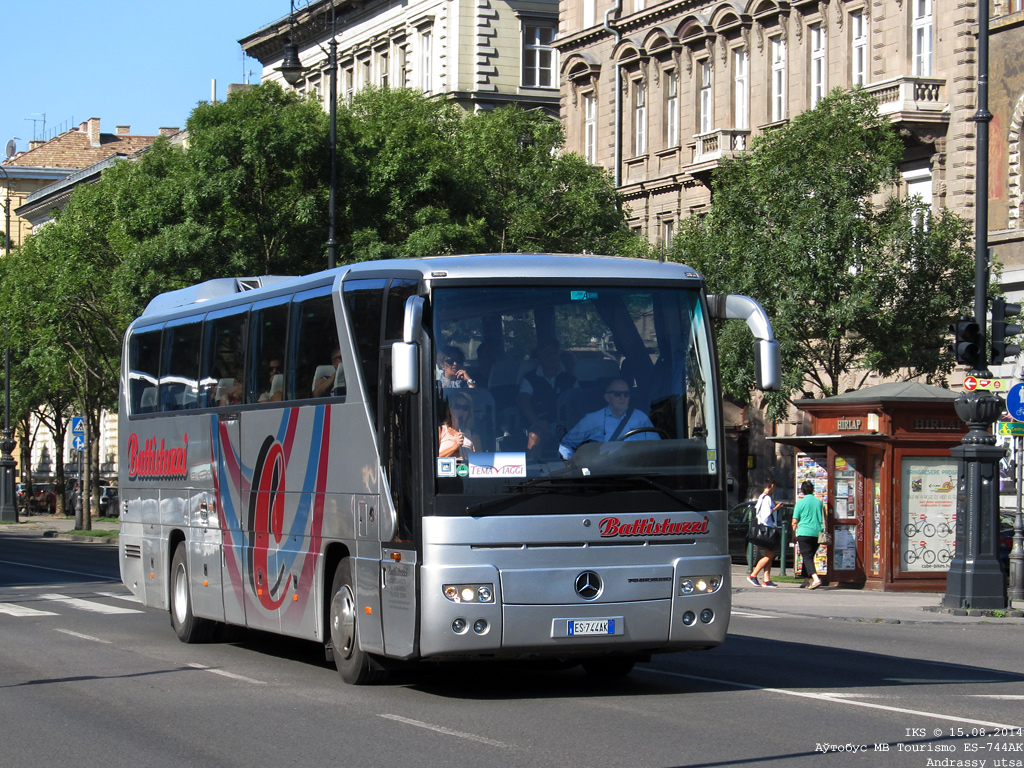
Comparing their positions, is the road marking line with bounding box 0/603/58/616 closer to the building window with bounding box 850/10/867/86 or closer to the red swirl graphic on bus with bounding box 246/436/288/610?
the red swirl graphic on bus with bounding box 246/436/288/610

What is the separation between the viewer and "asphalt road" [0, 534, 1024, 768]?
926 centimetres

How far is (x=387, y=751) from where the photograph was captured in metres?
9.37

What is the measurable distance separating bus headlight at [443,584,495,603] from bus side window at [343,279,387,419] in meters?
1.58

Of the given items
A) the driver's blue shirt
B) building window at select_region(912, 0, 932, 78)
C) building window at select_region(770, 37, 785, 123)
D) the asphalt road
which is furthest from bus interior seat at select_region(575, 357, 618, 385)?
building window at select_region(770, 37, 785, 123)

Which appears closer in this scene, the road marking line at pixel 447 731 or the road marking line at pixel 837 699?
the road marking line at pixel 447 731

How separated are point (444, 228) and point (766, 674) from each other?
25.1 meters

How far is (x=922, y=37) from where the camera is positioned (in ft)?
132

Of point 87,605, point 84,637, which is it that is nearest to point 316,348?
point 84,637

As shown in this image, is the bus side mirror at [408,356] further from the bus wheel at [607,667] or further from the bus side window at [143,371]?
the bus side window at [143,371]

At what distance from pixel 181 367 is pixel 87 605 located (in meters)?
5.96

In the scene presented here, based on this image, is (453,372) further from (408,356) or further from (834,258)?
(834,258)

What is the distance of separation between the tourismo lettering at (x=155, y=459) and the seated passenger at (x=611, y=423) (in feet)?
20.8

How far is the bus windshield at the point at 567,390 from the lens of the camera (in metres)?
11.2

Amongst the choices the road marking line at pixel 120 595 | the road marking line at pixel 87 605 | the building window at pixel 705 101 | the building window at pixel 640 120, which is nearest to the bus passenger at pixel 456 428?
the road marking line at pixel 87 605
